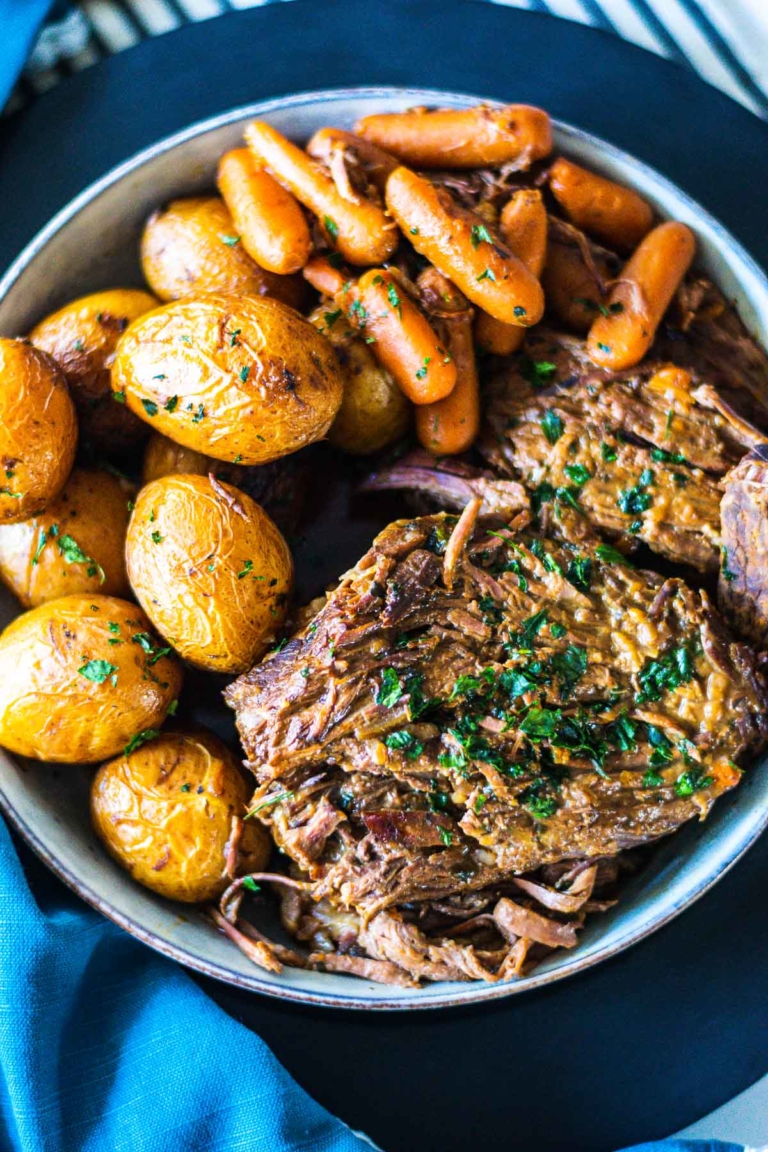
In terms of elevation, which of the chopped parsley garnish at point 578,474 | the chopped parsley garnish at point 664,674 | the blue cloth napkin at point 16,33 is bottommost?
the chopped parsley garnish at point 664,674

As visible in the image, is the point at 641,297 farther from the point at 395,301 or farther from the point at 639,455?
the point at 395,301

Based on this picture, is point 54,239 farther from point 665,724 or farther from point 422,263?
point 665,724

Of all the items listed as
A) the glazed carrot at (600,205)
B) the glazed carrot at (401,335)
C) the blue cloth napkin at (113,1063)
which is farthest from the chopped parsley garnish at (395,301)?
the blue cloth napkin at (113,1063)

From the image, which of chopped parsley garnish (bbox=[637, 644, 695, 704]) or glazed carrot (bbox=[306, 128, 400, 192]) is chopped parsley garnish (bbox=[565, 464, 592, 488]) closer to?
chopped parsley garnish (bbox=[637, 644, 695, 704])

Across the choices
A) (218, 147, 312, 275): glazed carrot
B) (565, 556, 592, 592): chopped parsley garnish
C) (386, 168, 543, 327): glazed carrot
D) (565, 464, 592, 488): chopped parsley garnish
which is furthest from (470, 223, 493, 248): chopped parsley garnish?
(565, 556, 592, 592): chopped parsley garnish

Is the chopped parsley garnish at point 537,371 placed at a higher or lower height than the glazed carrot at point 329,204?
lower

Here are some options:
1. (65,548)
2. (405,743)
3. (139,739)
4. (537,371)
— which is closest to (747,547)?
(537,371)

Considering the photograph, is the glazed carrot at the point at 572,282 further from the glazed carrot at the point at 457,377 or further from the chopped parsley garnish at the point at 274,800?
the chopped parsley garnish at the point at 274,800
